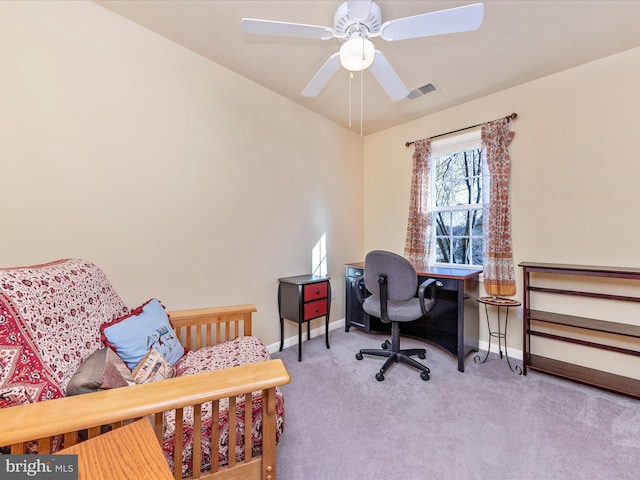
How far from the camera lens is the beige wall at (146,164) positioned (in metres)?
1.49

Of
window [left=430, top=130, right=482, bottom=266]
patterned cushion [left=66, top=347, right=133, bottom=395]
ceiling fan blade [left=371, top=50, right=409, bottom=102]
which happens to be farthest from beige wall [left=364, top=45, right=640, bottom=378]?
patterned cushion [left=66, top=347, right=133, bottom=395]

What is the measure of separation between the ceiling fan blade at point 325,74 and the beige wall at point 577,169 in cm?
182

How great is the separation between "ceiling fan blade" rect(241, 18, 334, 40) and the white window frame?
80.5 inches

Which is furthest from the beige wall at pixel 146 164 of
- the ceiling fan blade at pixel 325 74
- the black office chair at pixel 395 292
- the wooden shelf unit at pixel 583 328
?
the wooden shelf unit at pixel 583 328

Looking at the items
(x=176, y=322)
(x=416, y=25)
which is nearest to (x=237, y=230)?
(x=176, y=322)

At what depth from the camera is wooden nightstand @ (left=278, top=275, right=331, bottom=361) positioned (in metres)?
2.49

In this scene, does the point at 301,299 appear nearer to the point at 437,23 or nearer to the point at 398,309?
the point at 398,309

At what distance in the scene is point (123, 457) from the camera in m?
0.64

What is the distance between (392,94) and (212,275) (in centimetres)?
196

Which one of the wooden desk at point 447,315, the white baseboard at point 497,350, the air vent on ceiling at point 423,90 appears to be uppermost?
the air vent on ceiling at point 423,90

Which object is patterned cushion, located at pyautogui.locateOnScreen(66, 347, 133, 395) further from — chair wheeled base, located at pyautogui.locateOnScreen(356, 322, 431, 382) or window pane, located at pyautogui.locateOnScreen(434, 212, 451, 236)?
window pane, located at pyautogui.locateOnScreen(434, 212, 451, 236)

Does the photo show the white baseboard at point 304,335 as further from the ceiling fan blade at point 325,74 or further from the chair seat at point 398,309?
the ceiling fan blade at point 325,74

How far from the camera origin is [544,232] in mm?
2426

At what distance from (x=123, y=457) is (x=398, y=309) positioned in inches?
77.6
